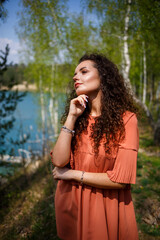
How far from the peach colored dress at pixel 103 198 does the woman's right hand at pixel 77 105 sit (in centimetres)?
22

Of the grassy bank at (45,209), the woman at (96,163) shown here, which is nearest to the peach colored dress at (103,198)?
Answer: the woman at (96,163)

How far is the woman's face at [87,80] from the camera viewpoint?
1.41m

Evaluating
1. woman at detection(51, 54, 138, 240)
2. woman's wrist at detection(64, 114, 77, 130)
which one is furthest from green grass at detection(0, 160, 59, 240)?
woman's wrist at detection(64, 114, 77, 130)

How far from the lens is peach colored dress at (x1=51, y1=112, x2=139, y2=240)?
1202mm

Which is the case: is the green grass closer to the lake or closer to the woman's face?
the lake

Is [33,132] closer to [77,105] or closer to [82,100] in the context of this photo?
[77,105]

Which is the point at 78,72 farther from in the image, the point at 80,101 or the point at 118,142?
the point at 118,142

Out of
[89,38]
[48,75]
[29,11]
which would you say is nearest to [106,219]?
[29,11]

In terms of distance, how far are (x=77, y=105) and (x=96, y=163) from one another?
555 mm

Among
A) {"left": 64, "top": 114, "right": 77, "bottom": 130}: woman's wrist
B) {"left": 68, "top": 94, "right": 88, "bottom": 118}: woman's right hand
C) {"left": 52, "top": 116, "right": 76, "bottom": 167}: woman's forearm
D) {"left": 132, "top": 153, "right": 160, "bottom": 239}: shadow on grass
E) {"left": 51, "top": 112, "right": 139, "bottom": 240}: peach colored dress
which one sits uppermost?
{"left": 68, "top": 94, "right": 88, "bottom": 118}: woman's right hand

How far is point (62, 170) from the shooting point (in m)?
1.42

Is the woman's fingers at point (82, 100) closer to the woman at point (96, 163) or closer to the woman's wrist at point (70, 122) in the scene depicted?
the woman at point (96, 163)

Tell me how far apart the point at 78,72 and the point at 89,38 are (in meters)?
5.92

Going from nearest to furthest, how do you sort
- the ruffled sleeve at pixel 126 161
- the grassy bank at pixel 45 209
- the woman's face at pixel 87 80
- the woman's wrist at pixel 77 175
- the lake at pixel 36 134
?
the ruffled sleeve at pixel 126 161
the woman's wrist at pixel 77 175
the woman's face at pixel 87 80
the grassy bank at pixel 45 209
the lake at pixel 36 134
